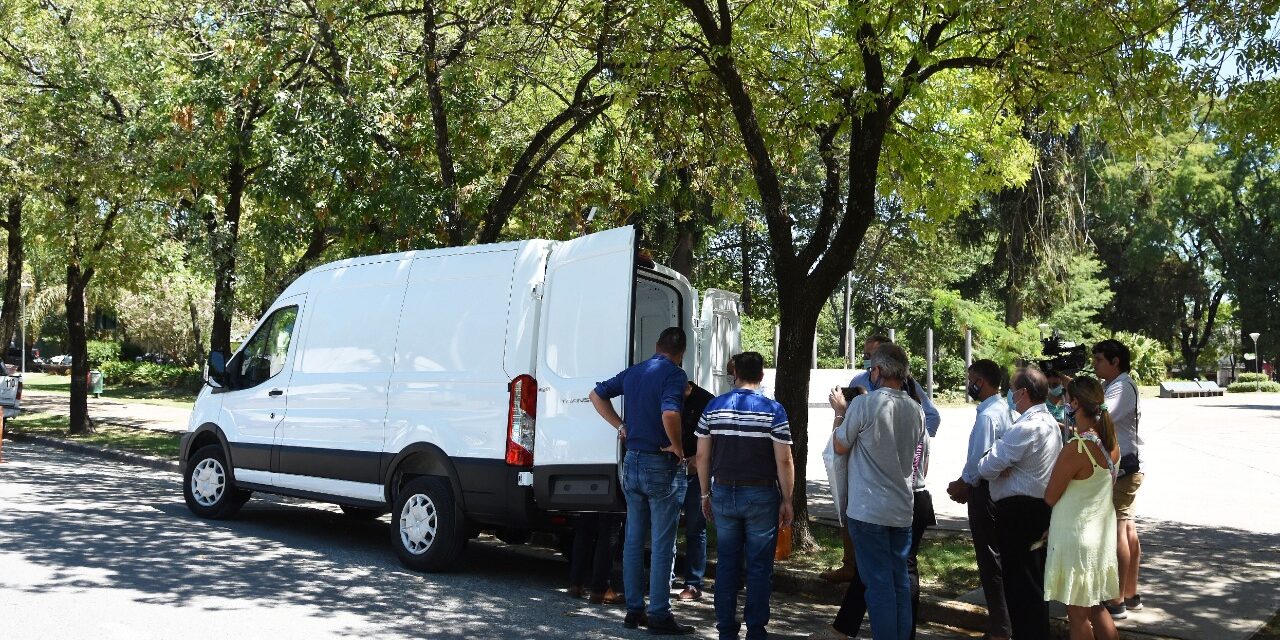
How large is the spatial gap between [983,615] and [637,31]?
21.3ft

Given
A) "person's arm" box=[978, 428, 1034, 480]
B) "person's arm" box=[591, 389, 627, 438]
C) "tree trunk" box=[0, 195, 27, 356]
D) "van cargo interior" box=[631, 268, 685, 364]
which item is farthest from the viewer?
"tree trunk" box=[0, 195, 27, 356]

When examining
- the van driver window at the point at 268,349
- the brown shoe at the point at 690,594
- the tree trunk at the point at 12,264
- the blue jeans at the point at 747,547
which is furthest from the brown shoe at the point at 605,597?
the tree trunk at the point at 12,264

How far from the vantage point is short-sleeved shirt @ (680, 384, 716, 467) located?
23.9 feet

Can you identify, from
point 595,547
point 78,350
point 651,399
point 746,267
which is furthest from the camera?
point 746,267

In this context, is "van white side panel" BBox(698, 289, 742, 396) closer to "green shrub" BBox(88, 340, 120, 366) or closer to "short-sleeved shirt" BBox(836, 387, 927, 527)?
"short-sleeved shirt" BBox(836, 387, 927, 527)

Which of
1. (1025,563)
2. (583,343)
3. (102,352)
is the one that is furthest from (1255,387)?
(102,352)

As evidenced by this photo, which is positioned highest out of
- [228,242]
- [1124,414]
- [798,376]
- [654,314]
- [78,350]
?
[228,242]

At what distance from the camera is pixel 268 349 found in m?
10.4

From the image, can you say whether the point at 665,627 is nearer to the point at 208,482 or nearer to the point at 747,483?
the point at 747,483

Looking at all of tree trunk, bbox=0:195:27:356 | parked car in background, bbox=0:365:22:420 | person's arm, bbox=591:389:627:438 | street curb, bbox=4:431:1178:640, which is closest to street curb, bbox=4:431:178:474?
parked car in background, bbox=0:365:22:420

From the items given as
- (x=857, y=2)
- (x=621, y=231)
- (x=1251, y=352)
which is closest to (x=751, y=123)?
(x=857, y=2)

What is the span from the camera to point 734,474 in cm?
621

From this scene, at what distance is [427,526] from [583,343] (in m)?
2.02

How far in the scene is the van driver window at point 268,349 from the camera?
10203 mm
